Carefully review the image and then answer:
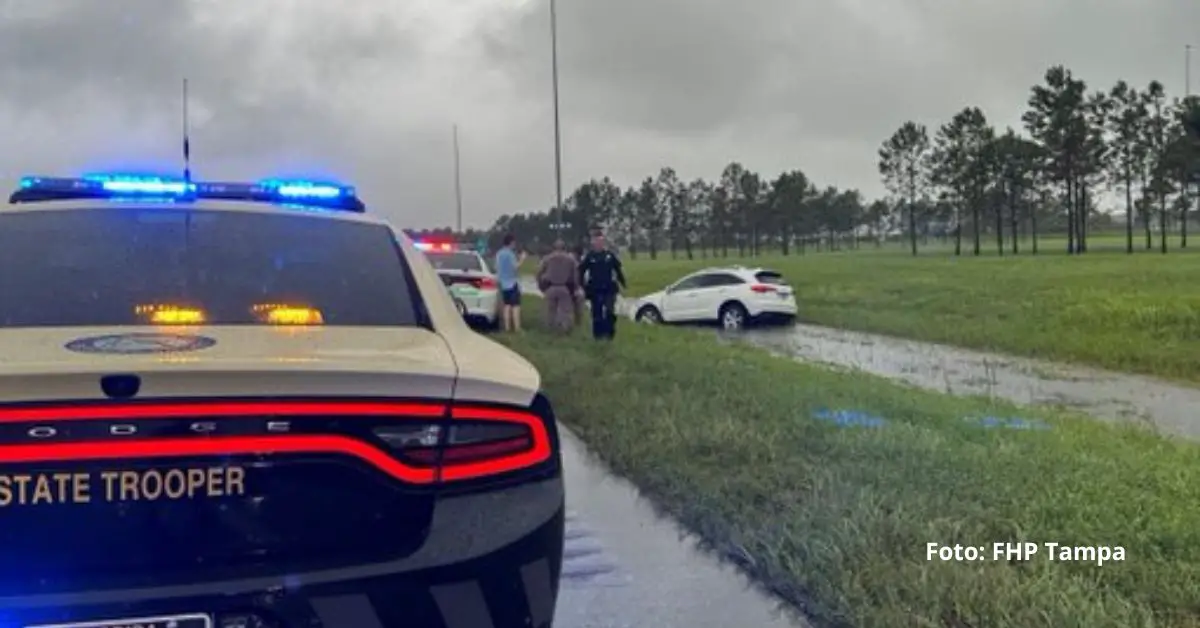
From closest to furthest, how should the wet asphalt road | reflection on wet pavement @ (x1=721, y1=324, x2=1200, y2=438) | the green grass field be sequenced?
the wet asphalt road < reflection on wet pavement @ (x1=721, y1=324, x2=1200, y2=438) < the green grass field

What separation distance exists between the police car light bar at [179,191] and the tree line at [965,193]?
928 inches

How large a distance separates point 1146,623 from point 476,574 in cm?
250

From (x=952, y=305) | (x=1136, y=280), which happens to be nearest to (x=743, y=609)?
(x=952, y=305)

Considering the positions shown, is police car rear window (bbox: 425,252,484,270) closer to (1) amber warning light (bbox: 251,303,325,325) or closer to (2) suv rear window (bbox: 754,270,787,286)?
(2) suv rear window (bbox: 754,270,787,286)

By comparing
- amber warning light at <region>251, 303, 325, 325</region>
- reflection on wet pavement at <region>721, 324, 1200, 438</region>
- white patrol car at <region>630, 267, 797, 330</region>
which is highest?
amber warning light at <region>251, 303, 325, 325</region>

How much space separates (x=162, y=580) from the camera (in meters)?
2.16

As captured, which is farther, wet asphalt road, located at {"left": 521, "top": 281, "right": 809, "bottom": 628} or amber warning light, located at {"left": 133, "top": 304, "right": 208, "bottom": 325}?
wet asphalt road, located at {"left": 521, "top": 281, "right": 809, "bottom": 628}

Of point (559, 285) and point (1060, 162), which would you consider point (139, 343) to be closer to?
point (559, 285)

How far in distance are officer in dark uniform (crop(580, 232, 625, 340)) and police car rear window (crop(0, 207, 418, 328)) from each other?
1158 cm

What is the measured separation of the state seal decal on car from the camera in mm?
2447

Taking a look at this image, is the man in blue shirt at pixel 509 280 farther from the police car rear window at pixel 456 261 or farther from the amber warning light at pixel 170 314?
the amber warning light at pixel 170 314

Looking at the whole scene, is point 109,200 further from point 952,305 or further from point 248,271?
point 952,305

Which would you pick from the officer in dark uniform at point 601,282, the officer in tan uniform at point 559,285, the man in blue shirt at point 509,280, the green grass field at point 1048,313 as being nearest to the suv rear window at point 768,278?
the green grass field at point 1048,313

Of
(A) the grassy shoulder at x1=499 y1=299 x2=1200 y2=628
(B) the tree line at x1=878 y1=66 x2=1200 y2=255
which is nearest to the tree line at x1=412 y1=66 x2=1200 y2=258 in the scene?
(B) the tree line at x1=878 y1=66 x2=1200 y2=255
